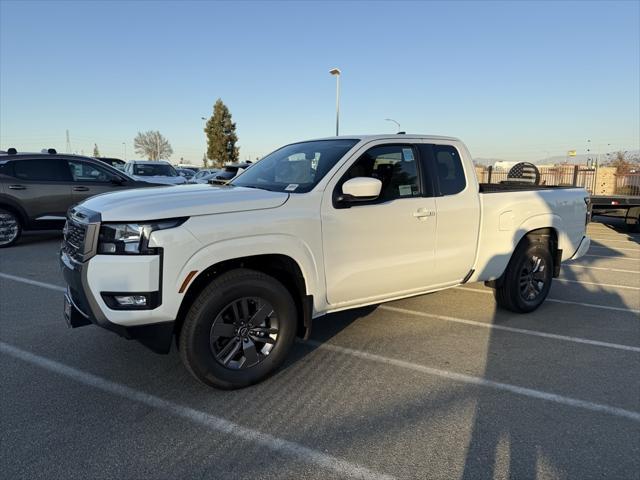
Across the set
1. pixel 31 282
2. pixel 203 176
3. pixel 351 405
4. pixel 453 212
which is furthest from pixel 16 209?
pixel 203 176

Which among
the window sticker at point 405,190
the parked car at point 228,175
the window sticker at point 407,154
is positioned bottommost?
the window sticker at point 405,190

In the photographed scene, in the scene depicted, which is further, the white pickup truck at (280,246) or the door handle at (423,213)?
the door handle at (423,213)

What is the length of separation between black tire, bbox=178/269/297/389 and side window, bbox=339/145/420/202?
1239 mm

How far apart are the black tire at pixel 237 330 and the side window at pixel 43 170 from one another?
802 centimetres

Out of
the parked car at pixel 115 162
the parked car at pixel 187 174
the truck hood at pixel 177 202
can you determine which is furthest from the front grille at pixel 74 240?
the parked car at pixel 115 162

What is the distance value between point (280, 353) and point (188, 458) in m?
1.11

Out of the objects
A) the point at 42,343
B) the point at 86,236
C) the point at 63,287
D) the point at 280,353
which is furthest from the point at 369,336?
the point at 63,287

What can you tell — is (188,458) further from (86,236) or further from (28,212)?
(28,212)

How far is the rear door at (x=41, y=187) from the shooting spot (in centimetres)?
917

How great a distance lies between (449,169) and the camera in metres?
4.71

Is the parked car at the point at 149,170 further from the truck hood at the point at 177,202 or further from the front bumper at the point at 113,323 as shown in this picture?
the front bumper at the point at 113,323

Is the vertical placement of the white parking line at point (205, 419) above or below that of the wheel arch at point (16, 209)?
below

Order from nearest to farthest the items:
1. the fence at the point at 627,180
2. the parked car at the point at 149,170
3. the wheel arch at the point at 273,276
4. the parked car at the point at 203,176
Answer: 1. the wheel arch at the point at 273,276
2. the parked car at the point at 203,176
3. the parked car at the point at 149,170
4. the fence at the point at 627,180

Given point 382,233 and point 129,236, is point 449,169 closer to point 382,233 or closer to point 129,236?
point 382,233
